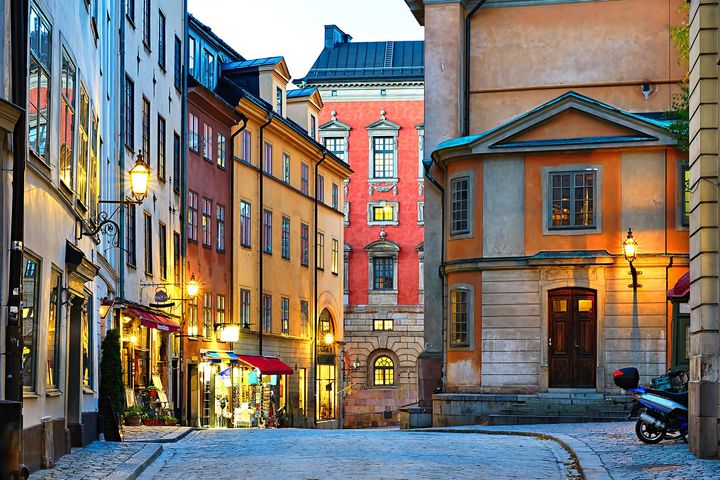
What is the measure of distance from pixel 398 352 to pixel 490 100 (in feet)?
116

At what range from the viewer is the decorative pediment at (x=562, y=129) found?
3325cm

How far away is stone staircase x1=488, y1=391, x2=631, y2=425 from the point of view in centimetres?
3147

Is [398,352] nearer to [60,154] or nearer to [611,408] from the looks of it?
[611,408]

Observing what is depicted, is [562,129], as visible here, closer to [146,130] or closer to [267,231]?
[146,130]

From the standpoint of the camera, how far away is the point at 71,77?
750 inches

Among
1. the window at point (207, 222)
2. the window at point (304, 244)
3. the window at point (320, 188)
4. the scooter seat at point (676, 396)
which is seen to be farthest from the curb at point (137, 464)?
the window at point (320, 188)

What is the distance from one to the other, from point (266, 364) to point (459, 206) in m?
13.1

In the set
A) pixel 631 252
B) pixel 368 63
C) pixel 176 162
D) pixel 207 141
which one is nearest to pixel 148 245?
pixel 176 162

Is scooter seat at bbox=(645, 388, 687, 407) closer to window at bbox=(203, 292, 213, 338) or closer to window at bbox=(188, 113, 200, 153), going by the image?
window at bbox=(203, 292, 213, 338)

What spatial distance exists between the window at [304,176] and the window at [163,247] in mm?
17692

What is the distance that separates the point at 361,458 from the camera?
59.8 ft

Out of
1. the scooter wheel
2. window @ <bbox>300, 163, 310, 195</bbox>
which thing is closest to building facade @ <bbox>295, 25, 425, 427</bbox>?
window @ <bbox>300, 163, 310, 195</bbox>

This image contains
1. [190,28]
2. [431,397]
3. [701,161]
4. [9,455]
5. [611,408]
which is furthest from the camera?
[190,28]

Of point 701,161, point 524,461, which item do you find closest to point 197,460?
point 524,461
